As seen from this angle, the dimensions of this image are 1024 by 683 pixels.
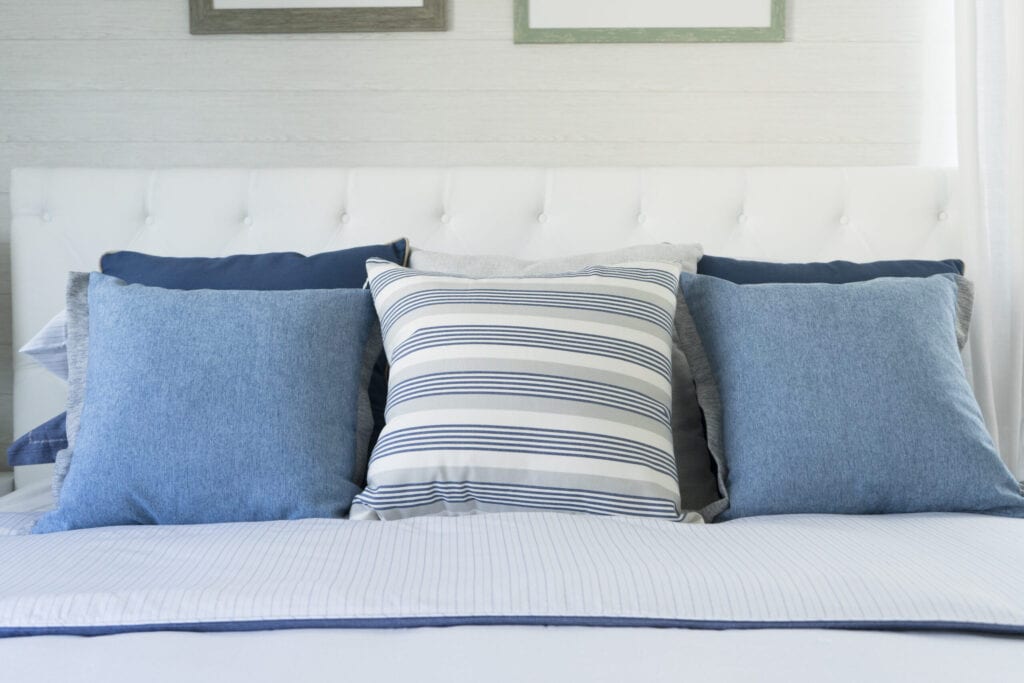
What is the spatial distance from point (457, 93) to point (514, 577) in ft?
5.18

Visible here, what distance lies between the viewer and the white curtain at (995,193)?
211cm

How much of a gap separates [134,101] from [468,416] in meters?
1.47

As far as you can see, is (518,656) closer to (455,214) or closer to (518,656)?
(518,656)

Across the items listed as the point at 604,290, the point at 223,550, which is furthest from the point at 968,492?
the point at 223,550

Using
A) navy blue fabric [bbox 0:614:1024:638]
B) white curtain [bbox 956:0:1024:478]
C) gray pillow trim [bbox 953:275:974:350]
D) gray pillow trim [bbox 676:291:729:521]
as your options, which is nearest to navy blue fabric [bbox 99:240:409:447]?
gray pillow trim [bbox 676:291:729:521]

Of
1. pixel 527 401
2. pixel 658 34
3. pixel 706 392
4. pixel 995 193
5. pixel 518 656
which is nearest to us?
pixel 518 656

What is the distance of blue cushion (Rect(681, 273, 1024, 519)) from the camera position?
58.4 inches

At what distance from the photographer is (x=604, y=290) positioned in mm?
1612

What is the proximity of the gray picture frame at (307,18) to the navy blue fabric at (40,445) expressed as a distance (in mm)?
1107

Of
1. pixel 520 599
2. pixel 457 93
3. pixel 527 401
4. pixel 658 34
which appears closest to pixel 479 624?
pixel 520 599

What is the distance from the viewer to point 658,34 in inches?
92.7

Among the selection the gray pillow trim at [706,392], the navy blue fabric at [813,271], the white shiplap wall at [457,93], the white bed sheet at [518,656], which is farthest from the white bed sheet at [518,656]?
the white shiplap wall at [457,93]

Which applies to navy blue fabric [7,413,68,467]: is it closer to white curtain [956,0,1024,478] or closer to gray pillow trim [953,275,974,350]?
gray pillow trim [953,275,974,350]

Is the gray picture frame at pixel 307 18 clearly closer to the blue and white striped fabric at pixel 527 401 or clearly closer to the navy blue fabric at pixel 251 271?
the navy blue fabric at pixel 251 271
